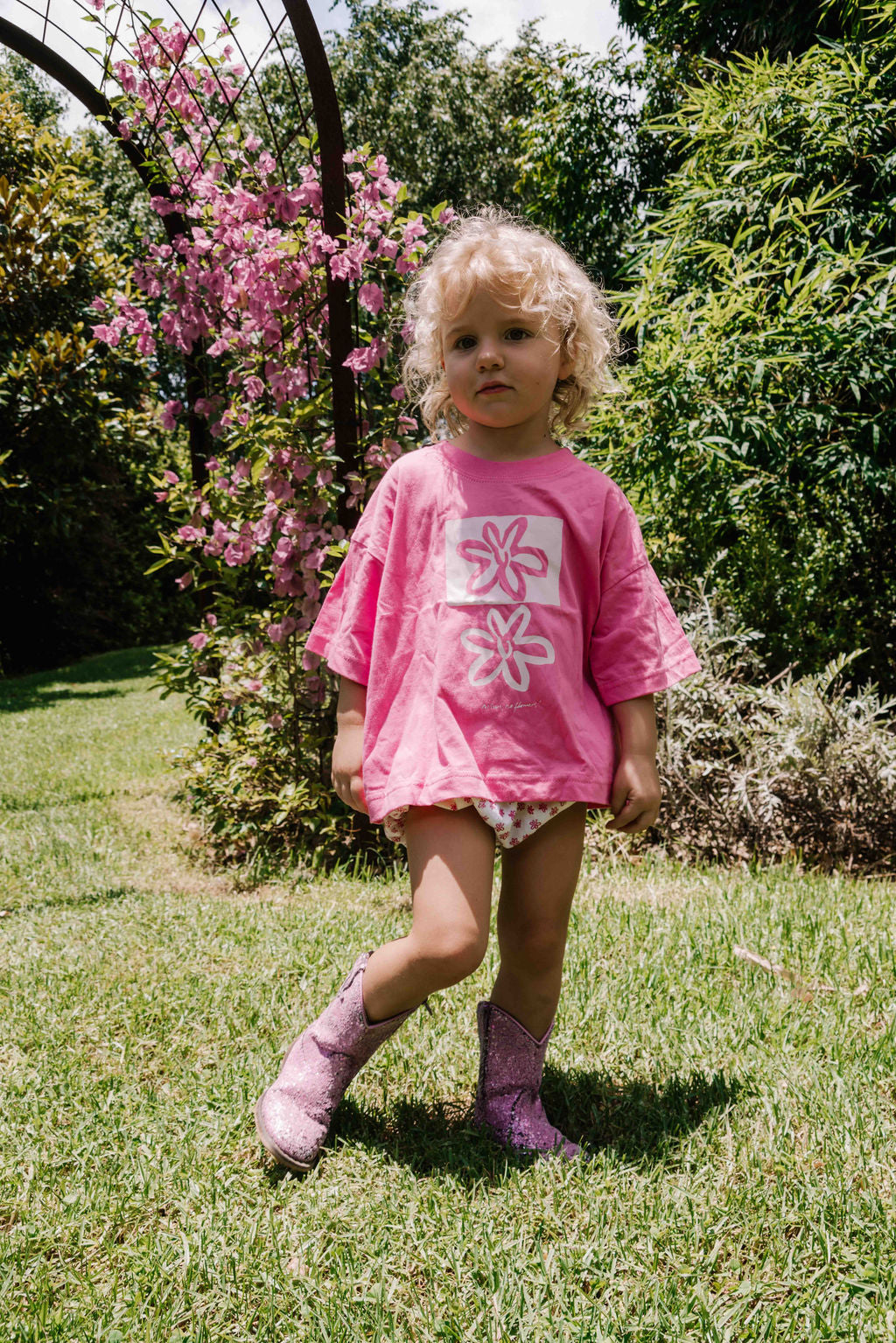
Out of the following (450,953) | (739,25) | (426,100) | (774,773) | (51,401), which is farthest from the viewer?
(426,100)

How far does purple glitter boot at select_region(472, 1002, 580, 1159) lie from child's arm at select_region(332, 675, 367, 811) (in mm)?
497

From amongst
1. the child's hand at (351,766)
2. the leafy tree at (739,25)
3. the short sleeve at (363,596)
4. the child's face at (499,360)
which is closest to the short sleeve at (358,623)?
the short sleeve at (363,596)

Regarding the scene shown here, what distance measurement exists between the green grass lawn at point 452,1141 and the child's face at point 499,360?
1387 mm

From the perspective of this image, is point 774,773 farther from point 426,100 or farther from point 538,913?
point 426,100

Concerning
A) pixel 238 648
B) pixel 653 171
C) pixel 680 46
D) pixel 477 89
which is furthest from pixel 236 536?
pixel 477 89

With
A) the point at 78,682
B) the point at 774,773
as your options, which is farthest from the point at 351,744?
the point at 78,682

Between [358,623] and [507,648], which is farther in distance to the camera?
[358,623]

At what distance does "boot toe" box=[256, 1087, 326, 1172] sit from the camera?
182cm

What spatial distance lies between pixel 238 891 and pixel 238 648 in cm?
99

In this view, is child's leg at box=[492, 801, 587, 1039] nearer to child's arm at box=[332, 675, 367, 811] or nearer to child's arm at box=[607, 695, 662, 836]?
child's arm at box=[607, 695, 662, 836]

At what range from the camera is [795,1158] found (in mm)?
1821

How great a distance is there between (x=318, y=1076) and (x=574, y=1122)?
0.54 m

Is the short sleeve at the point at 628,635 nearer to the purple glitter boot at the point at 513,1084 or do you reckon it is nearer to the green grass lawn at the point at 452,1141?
the purple glitter boot at the point at 513,1084

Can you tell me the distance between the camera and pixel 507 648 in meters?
1.78
